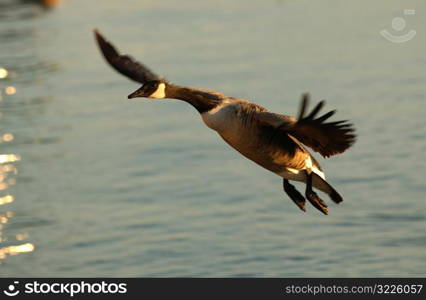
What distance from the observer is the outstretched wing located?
458 inches

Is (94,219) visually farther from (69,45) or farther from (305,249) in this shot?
(69,45)

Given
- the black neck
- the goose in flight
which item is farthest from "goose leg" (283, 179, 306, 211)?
the black neck

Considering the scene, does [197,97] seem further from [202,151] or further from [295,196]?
[202,151]

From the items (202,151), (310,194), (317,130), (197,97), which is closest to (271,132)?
(317,130)

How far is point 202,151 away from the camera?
23.3m

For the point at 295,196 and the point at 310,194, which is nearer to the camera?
the point at 310,194

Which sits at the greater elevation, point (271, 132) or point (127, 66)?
point (127, 66)

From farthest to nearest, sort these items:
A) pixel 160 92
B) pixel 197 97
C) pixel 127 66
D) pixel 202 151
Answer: pixel 202 151 → pixel 127 66 → pixel 160 92 → pixel 197 97

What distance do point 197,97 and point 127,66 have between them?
1826 mm

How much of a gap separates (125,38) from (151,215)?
513 inches

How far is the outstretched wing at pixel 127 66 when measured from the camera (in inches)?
458

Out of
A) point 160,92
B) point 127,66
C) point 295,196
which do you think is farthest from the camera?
point 127,66

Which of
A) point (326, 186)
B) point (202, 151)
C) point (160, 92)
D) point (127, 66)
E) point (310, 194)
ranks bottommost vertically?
point (310, 194)

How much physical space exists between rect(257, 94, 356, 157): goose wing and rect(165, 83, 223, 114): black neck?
52 cm
